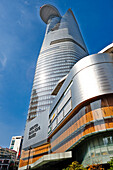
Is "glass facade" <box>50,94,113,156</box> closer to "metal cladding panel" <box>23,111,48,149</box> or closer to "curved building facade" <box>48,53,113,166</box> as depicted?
"curved building facade" <box>48,53,113,166</box>

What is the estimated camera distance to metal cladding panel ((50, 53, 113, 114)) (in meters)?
30.2

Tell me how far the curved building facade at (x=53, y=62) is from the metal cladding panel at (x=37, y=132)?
15983 mm

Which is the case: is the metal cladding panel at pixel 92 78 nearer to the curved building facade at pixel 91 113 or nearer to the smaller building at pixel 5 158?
the curved building facade at pixel 91 113

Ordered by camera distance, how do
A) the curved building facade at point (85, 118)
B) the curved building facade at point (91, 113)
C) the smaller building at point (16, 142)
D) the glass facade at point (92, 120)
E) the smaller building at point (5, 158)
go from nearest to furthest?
1. the curved building facade at point (91, 113)
2. the curved building facade at point (85, 118)
3. the glass facade at point (92, 120)
4. the smaller building at point (5, 158)
5. the smaller building at point (16, 142)

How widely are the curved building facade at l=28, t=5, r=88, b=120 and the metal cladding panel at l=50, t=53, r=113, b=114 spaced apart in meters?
Answer: 49.5

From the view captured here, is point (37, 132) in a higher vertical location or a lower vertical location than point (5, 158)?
higher

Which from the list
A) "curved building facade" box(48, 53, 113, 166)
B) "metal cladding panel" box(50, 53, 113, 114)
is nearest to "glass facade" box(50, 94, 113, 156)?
"curved building facade" box(48, 53, 113, 166)

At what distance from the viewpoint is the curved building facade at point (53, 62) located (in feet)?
292

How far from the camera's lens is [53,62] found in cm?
10256

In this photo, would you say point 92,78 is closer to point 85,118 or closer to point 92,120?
point 85,118

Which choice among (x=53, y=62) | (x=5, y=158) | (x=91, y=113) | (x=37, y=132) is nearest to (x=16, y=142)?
(x=5, y=158)

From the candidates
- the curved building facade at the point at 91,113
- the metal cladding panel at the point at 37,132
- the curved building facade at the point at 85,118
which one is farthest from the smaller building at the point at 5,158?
the curved building facade at the point at 91,113

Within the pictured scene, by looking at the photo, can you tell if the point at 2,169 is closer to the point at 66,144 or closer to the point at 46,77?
the point at 46,77

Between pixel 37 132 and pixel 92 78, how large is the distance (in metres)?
40.5
